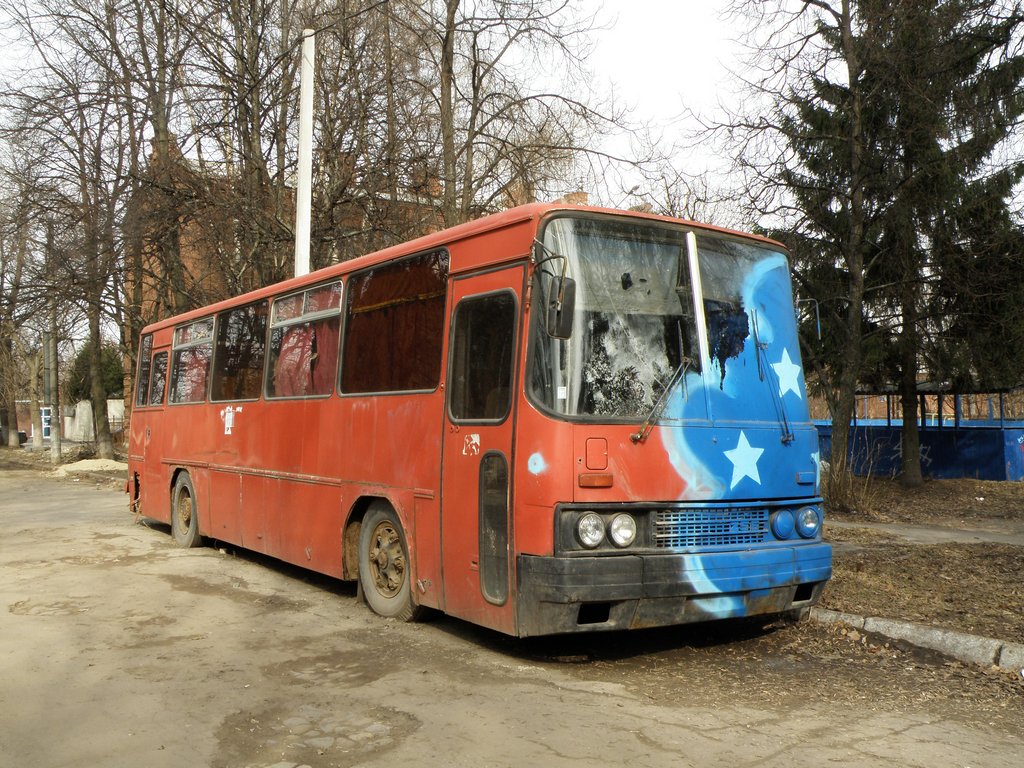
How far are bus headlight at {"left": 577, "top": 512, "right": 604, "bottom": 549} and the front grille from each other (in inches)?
15.3

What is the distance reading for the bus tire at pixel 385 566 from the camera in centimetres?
771

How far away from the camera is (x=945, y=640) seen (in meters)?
6.79

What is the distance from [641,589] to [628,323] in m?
1.68

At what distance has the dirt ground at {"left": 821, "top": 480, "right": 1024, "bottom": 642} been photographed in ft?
24.7

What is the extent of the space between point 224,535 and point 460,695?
6.52 metres

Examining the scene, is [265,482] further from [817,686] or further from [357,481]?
[817,686]

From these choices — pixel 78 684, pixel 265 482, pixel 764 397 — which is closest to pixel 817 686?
pixel 764 397

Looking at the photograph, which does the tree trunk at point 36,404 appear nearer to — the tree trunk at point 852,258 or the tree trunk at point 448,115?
the tree trunk at point 448,115

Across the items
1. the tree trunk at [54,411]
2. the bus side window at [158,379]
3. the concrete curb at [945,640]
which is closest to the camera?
the concrete curb at [945,640]

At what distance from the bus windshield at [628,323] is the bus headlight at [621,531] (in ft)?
2.06

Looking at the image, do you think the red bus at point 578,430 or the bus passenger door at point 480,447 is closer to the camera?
the red bus at point 578,430

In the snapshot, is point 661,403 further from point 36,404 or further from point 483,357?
point 36,404

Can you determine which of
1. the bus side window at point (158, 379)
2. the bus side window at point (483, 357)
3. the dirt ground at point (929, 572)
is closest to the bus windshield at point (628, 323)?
the bus side window at point (483, 357)

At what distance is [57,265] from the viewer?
69.1ft
